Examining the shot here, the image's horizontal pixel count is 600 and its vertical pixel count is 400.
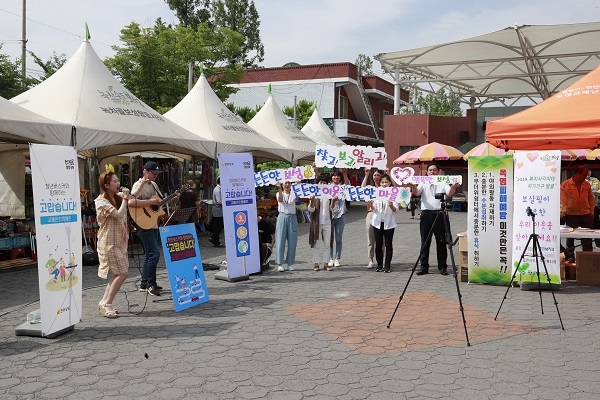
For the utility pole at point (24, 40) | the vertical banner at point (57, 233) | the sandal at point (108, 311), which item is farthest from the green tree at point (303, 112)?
the vertical banner at point (57, 233)

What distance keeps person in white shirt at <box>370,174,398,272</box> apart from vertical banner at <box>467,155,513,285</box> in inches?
56.5

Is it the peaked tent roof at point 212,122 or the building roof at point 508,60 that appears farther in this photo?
the building roof at point 508,60

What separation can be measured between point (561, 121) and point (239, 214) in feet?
16.0

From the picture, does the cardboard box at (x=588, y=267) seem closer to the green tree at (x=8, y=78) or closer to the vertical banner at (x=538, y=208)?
the vertical banner at (x=538, y=208)

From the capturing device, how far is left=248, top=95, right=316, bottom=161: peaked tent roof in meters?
19.6

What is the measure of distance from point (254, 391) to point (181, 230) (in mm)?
3283

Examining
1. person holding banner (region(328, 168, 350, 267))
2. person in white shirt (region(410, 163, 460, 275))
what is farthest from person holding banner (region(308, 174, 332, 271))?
person in white shirt (region(410, 163, 460, 275))

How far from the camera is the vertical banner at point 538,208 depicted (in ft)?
25.3

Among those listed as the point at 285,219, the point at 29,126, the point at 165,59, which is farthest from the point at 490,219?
the point at 165,59

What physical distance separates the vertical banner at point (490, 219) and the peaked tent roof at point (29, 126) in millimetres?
7035

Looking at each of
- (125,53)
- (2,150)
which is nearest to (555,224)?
(2,150)

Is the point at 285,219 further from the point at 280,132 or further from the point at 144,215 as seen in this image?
the point at 280,132

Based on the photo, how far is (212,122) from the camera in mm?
15031

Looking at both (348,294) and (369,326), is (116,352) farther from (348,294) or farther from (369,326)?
(348,294)
